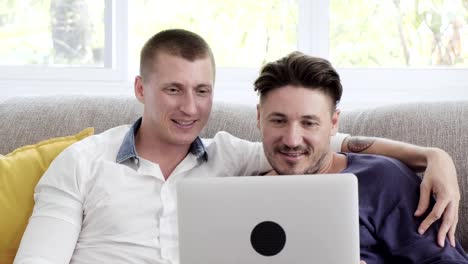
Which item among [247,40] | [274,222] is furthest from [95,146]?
[247,40]

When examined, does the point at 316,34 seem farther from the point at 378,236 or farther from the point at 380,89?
the point at 378,236

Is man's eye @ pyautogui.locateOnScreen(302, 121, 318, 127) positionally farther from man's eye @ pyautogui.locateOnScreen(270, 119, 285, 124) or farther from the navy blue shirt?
the navy blue shirt

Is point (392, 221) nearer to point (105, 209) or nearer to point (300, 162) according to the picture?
point (300, 162)

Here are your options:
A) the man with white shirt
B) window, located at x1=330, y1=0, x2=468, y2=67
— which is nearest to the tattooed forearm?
the man with white shirt

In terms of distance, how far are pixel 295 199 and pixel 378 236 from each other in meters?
0.57

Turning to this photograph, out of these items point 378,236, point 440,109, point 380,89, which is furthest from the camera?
point 380,89

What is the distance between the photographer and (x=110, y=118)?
222 cm

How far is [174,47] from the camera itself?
191cm

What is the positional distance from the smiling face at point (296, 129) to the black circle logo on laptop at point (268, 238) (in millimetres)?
514

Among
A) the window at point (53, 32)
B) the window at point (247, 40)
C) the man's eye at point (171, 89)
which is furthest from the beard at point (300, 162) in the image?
the window at point (53, 32)

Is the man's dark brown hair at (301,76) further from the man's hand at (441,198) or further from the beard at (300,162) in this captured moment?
the man's hand at (441,198)

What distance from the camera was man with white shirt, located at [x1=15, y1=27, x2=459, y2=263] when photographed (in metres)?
1.74

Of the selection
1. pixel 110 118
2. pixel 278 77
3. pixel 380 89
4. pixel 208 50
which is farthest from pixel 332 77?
pixel 380 89

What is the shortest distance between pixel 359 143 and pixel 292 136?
0.34m
